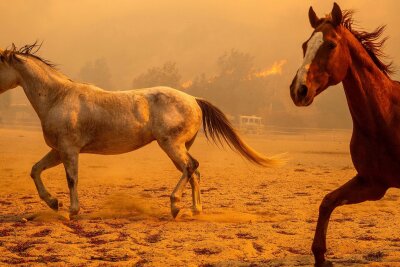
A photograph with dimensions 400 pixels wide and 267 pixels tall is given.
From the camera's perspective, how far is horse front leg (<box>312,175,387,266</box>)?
3.19 m

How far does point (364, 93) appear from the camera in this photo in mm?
3059

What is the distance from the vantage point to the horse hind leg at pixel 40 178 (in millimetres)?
5430

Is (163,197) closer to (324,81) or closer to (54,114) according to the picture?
(54,114)

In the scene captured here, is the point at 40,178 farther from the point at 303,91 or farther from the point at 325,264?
the point at 303,91

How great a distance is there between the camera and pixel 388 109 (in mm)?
3104

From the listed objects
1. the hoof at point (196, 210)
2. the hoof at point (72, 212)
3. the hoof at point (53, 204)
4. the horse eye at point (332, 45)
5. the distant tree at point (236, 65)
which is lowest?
the hoof at point (196, 210)

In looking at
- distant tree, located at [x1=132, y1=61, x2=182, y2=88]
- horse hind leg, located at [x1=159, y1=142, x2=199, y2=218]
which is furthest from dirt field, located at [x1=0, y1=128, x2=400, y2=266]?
distant tree, located at [x1=132, y1=61, x2=182, y2=88]

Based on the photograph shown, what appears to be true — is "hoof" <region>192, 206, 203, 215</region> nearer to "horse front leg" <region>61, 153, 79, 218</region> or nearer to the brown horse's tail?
the brown horse's tail

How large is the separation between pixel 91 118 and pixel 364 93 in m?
3.47

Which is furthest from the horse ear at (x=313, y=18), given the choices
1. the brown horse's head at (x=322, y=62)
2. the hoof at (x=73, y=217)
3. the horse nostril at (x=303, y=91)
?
the hoof at (x=73, y=217)

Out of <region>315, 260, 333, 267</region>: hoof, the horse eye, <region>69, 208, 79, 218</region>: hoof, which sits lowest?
<region>69, 208, 79, 218</region>: hoof

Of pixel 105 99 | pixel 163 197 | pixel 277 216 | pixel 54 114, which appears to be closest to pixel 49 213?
pixel 54 114

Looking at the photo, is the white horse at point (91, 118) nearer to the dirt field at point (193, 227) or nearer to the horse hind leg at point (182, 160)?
the horse hind leg at point (182, 160)

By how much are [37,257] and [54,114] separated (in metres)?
2.23
